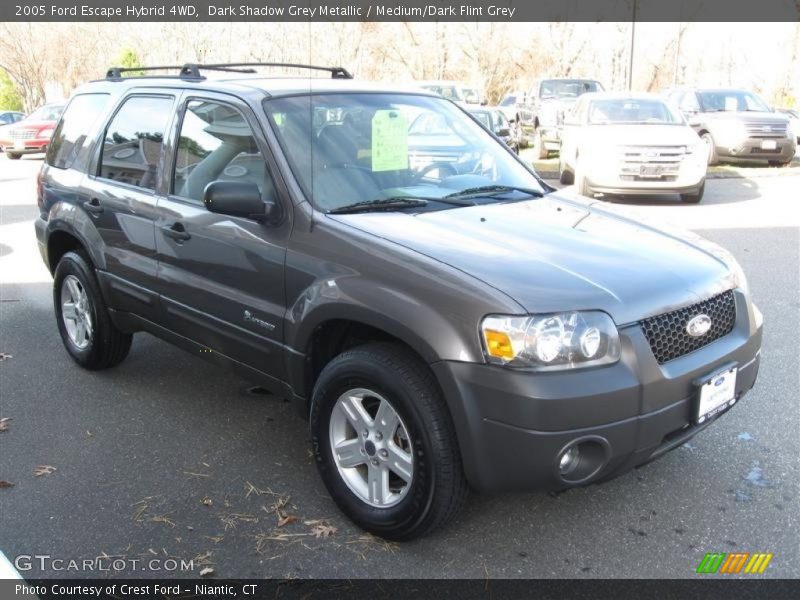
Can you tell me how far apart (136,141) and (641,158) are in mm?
8940

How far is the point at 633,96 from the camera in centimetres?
1339

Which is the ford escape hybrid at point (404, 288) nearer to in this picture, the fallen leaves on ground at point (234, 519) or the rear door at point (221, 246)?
the rear door at point (221, 246)

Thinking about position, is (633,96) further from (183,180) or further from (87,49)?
(87,49)

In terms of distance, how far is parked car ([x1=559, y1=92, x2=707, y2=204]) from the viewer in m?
11.7

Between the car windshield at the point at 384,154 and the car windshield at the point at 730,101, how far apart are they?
15067mm

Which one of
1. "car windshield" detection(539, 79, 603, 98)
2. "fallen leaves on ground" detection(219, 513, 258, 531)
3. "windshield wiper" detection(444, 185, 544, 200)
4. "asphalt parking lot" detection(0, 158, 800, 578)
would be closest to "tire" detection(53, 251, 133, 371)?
"asphalt parking lot" detection(0, 158, 800, 578)

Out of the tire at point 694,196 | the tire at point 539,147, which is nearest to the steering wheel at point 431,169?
the tire at point 694,196

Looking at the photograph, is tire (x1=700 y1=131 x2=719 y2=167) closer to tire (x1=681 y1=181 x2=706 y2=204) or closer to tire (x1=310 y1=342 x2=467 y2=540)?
tire (x1=681 y1=181 x2=706 y2=204)

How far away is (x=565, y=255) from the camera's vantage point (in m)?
3.16

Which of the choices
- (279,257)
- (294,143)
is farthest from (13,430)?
(294,143)

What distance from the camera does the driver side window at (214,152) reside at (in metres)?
3.74

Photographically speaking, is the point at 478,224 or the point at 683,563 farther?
the point at 478,224
